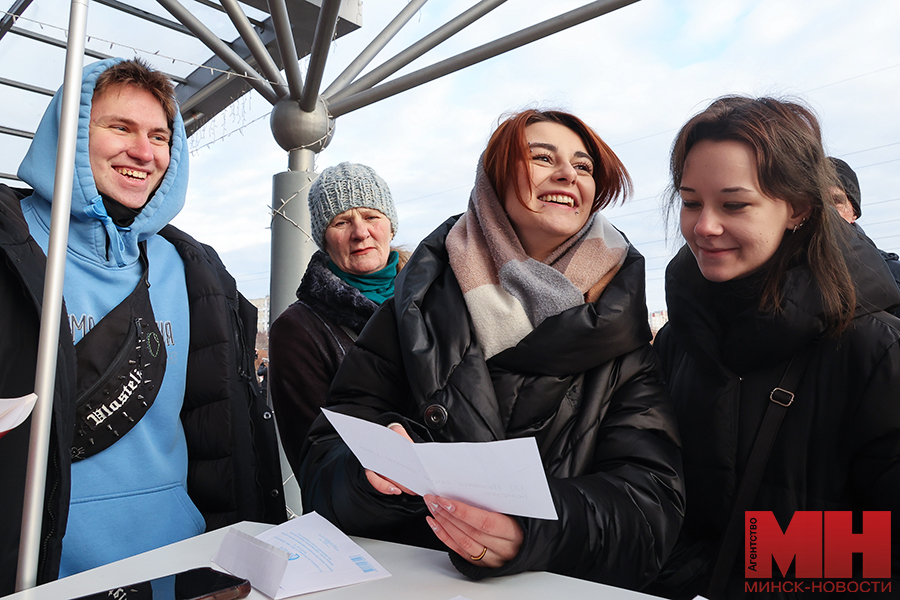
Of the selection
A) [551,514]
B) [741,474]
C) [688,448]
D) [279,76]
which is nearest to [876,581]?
[741,474]

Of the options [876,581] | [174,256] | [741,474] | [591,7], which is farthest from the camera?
[591,7]

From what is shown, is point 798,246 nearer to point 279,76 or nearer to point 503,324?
point 503,324

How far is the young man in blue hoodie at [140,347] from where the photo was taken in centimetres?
152

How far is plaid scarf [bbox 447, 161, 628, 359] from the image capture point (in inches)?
53.7

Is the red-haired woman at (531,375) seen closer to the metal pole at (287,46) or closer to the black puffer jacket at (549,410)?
the black puffer jacket at (549,410)

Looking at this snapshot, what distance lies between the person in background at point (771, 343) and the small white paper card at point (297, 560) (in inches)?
31.1

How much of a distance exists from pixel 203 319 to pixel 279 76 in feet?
7.43

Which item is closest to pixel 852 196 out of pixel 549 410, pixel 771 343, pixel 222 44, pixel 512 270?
pixel 771 343

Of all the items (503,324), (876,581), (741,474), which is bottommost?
(876,581)

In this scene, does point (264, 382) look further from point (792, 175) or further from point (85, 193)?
point (792, 175)

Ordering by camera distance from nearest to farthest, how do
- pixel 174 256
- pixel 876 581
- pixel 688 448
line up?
pixel 876 581 < pixel 688 448 < pixel 174 256

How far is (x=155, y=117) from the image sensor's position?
71.2 inches

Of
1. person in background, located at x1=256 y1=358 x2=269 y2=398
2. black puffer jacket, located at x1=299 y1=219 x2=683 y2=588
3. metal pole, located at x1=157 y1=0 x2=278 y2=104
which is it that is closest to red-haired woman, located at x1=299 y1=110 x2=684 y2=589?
black puffer jacket, located at x1=299 y1=219 x2=683 y2=588

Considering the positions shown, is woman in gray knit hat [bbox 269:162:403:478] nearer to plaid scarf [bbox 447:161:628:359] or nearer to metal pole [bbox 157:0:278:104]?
plaid scarf [bbox 447:161:628:359]
